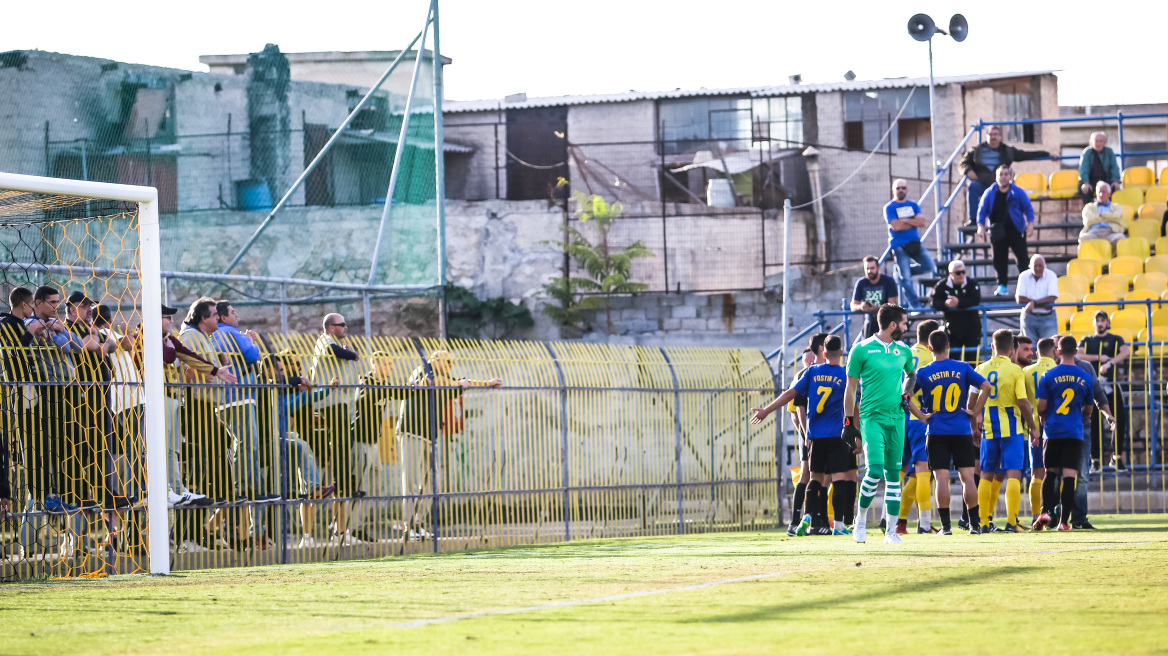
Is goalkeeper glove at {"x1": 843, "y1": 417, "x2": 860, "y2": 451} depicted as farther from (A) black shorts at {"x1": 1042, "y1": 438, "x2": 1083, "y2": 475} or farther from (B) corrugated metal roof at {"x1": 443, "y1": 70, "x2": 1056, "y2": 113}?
(B) corrugated metal roof at {"x1": 443, "y1": 70, "x2": 1056, "y2": 113}

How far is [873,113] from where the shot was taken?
40906mm

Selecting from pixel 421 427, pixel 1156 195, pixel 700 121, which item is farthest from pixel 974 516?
pixel 700 121

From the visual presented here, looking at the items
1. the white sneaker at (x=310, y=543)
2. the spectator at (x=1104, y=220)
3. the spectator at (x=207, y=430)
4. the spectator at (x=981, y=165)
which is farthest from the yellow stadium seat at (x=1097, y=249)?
the spectator at (x=207, y=430)

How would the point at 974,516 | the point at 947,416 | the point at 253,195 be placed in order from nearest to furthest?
the point at 947,416 → the point at 974,516 → the point at 253,195

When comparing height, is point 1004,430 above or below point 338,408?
below

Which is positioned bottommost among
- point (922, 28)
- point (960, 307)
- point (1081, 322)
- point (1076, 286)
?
point (1081, 322)

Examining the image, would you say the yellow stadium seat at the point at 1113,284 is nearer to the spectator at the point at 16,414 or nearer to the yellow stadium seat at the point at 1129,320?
the yellow stadium seat at the point at 1129,320

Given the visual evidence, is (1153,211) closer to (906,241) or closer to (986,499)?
(906,241)

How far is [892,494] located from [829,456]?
2344 millimetres

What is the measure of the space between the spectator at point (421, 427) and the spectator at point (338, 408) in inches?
28.6

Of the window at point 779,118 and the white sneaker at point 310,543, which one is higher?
the window at point 779,118

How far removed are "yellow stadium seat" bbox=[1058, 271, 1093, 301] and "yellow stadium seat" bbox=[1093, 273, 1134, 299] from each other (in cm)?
25

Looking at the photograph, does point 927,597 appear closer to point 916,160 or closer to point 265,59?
point 265,59

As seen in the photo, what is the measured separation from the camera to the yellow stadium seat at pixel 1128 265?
22625 mm
